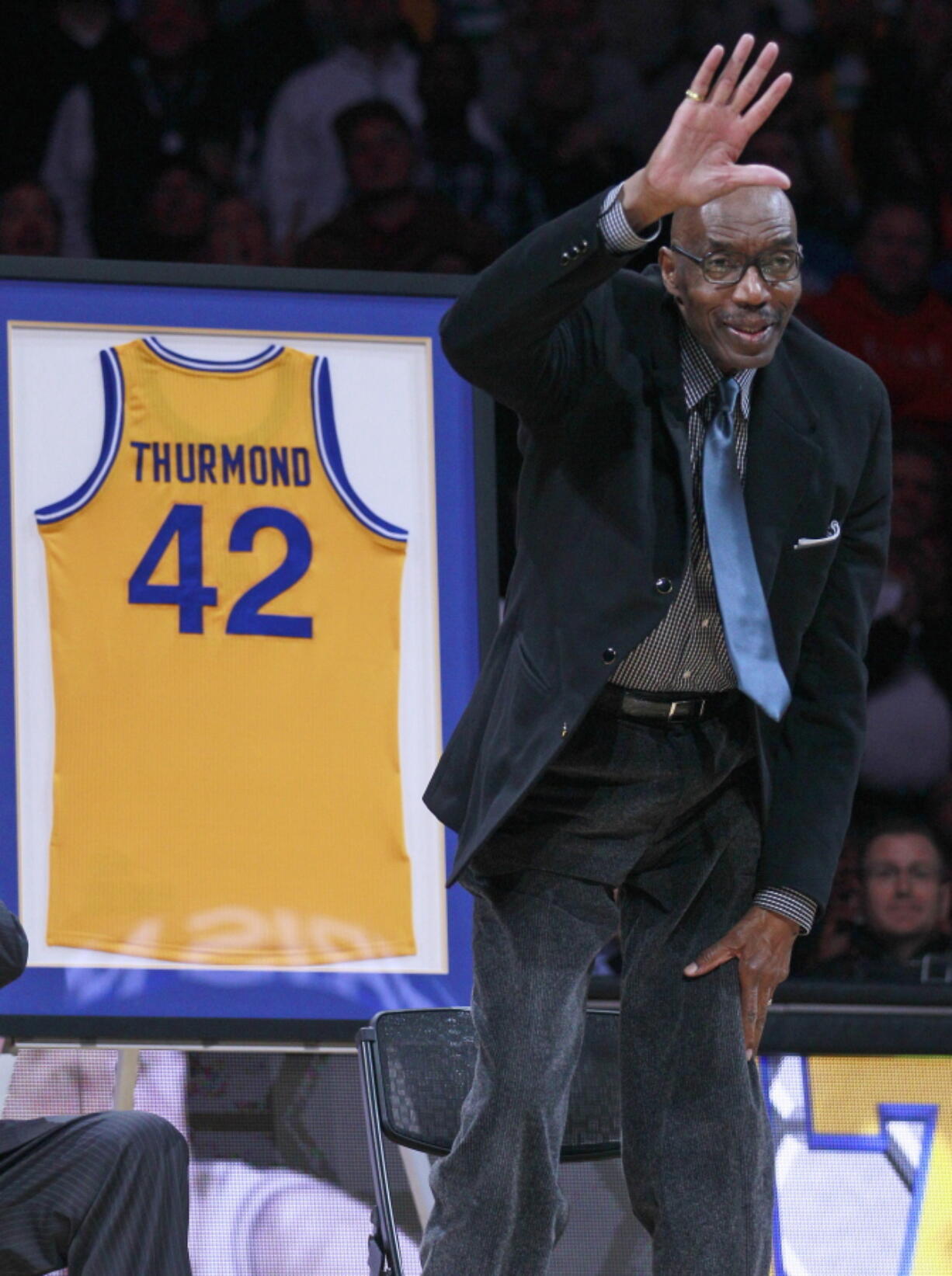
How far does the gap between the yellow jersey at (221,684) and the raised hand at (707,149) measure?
4.01ft

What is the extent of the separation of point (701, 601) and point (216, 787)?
1.07m

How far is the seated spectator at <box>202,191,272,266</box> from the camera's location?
4.20 metres

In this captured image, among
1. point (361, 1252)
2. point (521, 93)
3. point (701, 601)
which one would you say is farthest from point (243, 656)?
point (521, 93)

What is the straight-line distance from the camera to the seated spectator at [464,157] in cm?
441

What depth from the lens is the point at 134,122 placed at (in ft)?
14.1

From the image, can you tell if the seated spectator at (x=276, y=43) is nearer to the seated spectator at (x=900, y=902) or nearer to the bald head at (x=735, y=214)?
the seated spectator at (x=900, y=902)

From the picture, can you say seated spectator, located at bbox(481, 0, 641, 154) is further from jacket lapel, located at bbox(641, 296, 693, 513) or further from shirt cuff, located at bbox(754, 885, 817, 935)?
shirt cuff, located at bbox(754, 885, 817, 935)

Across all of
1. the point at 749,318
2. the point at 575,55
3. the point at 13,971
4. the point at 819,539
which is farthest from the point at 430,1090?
the point at 575,55

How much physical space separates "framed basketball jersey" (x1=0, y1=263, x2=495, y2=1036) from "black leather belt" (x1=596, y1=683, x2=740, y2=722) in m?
0.92

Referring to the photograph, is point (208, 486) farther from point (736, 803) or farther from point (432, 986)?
point (736, 803)

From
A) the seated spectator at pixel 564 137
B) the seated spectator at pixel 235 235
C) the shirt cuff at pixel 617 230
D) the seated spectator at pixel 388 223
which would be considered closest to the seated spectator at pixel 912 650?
the seated spectator at pixel 564 137

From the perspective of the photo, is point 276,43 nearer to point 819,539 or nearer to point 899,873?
point 899,873

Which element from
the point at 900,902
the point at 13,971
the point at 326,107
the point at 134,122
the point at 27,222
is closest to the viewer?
the point at 13,971

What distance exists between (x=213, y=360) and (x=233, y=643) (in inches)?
17.2
